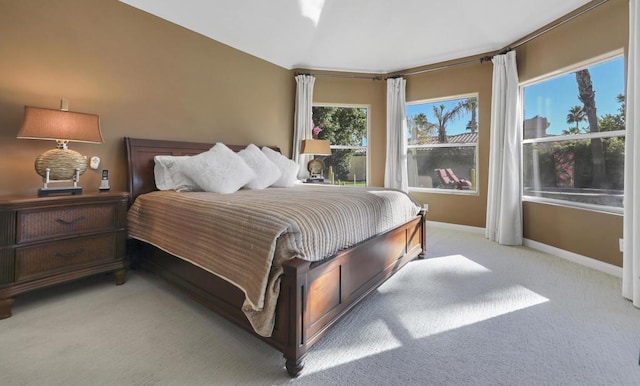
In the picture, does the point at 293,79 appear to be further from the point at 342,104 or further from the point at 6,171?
the point at 6,171

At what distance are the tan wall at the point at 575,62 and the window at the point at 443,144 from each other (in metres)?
0.91

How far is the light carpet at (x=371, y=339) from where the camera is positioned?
53.8 inches

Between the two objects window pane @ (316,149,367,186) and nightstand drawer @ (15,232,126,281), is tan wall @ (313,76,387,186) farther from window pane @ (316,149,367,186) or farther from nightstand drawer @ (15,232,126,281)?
nightstand drawer @ (15,232,126,281)

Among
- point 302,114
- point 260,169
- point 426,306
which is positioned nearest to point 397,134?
point 302,114

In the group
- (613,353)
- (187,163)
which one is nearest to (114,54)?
(187,163)

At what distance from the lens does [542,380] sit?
1.33m

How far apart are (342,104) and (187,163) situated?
309cm

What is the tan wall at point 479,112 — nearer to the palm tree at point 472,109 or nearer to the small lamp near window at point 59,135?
the palm tree at point 472,109

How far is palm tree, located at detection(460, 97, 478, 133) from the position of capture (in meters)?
4.40

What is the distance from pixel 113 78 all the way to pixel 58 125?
2.83 feet

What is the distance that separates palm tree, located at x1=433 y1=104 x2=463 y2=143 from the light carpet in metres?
2.83

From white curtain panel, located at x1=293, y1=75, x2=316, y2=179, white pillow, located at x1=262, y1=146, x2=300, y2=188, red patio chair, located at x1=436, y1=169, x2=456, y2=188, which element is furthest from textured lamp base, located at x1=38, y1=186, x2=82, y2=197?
red patio chair, located at x1=436, y1=169, x2=456, y2=188

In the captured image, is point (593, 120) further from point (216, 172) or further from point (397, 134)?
point (216, 172)

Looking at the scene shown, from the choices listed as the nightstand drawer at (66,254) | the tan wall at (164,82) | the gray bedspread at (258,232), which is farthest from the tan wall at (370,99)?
the nightstand drawer at (66,254)
